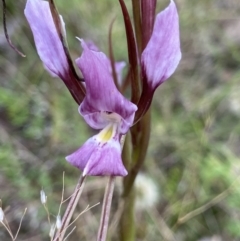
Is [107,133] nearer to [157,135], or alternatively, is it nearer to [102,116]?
[102,116]

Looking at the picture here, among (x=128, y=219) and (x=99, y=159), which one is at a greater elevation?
(x=99, y=159)

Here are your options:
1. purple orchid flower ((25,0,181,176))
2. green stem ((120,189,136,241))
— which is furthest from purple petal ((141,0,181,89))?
green stem ((120,189,136,241))

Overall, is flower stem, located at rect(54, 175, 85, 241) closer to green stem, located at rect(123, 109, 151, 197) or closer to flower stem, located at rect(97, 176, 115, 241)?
flower stem, located at rect(97, 176, 115, 241)

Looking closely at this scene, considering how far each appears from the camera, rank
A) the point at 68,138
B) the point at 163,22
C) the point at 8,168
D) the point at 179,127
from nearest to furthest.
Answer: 1. the point at 163,22
2. the point at 8,168
3. the point at 68,138
4. the point at 179,127

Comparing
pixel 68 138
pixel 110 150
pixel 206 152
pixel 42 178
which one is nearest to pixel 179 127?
pixel 206 152

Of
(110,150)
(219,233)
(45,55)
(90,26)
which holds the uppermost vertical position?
(45,55)

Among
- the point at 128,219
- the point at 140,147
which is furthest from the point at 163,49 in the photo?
the point at 128,219

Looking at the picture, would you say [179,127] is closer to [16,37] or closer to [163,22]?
[16,37]
